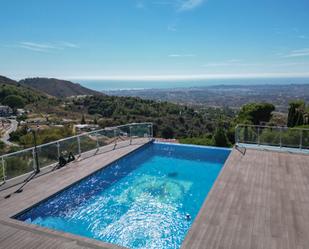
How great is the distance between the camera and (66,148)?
9.00 m

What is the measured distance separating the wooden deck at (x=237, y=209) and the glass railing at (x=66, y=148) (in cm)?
64

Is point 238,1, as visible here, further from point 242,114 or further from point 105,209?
point 105,209

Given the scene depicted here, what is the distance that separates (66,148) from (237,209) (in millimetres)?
6122

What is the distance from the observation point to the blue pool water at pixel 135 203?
5.52 metres

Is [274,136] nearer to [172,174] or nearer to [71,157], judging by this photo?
[172,174]

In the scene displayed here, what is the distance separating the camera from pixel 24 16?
1535 cm

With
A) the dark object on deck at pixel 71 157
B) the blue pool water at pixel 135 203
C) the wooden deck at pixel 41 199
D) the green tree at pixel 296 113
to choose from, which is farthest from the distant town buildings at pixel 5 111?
the green tree at pixel 296 113

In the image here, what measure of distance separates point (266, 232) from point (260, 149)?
5.99 metres

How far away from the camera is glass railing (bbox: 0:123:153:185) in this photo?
23.6 ft

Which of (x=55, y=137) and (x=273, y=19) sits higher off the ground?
(x=273, y=19)

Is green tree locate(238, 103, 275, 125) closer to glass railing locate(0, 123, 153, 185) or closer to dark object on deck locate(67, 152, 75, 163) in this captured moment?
glass railing locate(0, 123, 153, 185)

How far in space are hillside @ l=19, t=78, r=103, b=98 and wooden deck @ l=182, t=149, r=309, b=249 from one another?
366 feet

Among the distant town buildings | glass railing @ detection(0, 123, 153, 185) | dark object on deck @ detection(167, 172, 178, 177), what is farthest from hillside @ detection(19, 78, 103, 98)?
dark object on deck @ detection(167, 172, 178, 177)

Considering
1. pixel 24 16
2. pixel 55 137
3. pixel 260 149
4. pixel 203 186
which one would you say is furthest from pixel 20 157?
pixel 24 16
